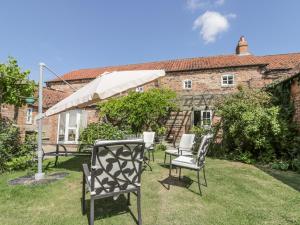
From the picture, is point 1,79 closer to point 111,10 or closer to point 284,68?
point 111,10

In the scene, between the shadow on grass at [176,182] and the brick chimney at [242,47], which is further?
the brick chimney at [242,47]

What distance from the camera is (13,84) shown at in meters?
6.27

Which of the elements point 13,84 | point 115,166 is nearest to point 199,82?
point 13,84

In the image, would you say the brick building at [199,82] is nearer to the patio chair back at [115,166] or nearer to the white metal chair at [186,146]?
the white metal chair at [186,146]

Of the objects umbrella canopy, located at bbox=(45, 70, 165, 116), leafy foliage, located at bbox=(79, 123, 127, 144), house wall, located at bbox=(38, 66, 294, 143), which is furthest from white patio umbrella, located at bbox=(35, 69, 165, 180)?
house wall, located at bbox=(38, 66, 294, 143)

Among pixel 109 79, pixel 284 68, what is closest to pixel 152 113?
pixel 109 79

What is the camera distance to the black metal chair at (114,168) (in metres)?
2.59

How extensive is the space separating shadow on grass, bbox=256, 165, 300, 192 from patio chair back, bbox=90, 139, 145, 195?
3942 millimetres

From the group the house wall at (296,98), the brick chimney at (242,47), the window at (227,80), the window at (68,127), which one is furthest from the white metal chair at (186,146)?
the brick chimney at (242,47)

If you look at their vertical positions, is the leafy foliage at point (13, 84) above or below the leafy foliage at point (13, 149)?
above

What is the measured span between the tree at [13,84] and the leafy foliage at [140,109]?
7.61 meters

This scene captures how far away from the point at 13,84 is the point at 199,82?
14088 millimetres

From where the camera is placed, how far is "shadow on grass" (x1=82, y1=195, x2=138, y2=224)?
311 centimetres

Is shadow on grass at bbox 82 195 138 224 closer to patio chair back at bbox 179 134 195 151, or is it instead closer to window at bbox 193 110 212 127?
patio chair back at bbox 179 134 195 151
